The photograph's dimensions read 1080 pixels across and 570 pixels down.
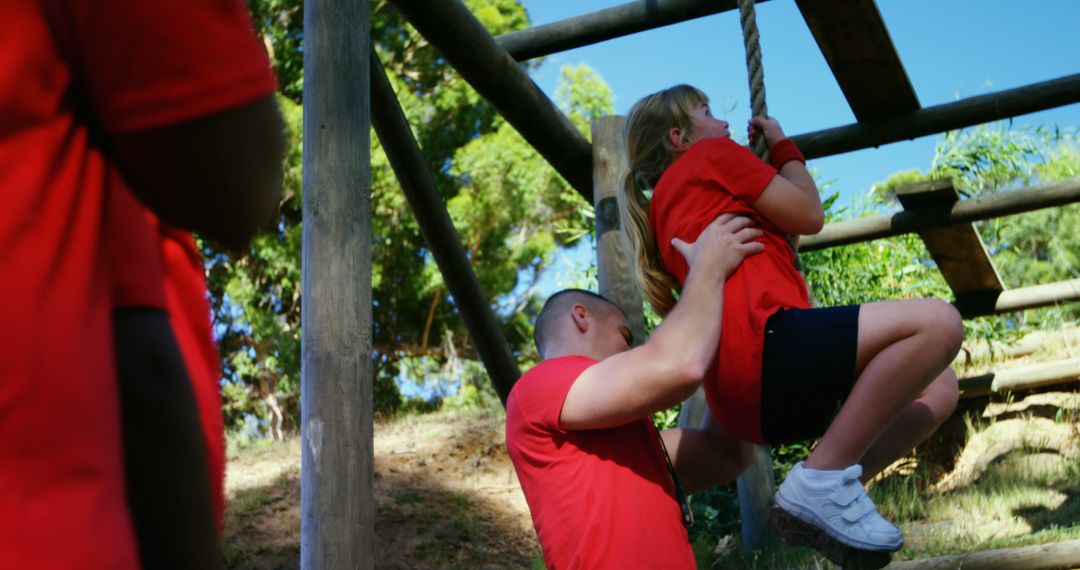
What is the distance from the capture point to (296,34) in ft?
56.4

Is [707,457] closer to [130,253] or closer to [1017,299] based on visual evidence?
[130,253]

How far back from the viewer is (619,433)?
2.78 metres

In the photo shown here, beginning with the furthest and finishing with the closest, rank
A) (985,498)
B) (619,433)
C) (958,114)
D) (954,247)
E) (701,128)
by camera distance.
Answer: (985,498), (954,247), (958,114), (701,128), (619,433)

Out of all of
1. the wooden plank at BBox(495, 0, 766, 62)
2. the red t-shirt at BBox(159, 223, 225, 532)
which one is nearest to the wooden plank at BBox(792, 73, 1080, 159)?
the wooden plank at BBox(495, 0, 766, 62)

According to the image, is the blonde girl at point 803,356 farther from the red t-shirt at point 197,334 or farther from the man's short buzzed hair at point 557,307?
the red t-shirt at point 197,334

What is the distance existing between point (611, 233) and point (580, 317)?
2180 millimetres

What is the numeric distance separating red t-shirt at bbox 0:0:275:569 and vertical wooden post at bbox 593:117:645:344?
4.25 m

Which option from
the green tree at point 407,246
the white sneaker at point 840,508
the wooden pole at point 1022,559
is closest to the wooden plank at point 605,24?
the wooden pole at point 1022,559

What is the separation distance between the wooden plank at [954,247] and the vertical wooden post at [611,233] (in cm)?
173

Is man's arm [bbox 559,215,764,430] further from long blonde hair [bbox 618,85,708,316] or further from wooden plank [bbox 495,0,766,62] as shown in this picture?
wooden plank [bbox 495,0,766,62]

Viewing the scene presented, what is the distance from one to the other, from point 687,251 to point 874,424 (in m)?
0.64

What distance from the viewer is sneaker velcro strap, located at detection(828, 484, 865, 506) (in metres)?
2.64

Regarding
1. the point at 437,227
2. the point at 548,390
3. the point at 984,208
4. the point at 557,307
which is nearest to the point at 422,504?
the point at 437,227

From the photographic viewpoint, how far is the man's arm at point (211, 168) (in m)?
0.94
